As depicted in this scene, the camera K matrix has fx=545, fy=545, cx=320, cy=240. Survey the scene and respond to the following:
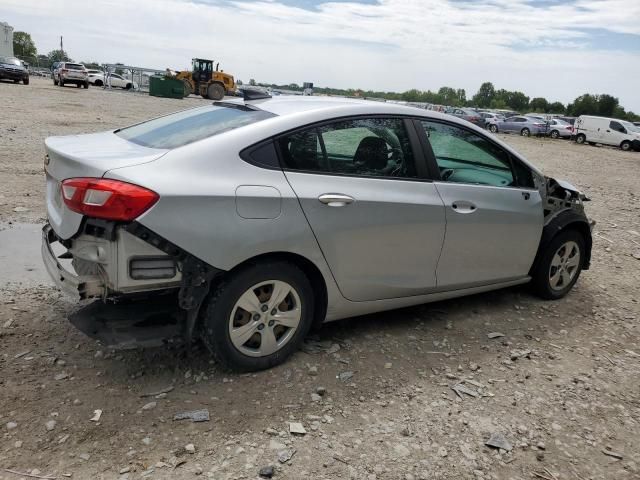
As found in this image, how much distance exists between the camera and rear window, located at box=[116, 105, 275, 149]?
3229mm

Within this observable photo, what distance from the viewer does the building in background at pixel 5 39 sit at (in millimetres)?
57438

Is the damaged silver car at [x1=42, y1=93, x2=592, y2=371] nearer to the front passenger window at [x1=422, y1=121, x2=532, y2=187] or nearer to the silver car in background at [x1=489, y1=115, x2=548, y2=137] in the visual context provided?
the front passenger window at [x1=422, y1=121, x2=532, y2=187]

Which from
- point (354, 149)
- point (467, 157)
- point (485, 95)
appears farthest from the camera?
point (485, 95)

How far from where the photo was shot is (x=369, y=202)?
3.40 metres

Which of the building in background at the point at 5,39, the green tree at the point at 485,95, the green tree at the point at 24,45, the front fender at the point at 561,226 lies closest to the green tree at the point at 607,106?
the green tree at the point at 485,95

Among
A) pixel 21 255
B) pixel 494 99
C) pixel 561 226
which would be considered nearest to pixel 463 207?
pixel 561 226

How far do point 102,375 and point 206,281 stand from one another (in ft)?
2.92

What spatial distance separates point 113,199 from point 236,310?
0.90 metres

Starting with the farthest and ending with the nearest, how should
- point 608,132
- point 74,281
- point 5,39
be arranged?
point 5,39 < point 608,132 < point 74,281

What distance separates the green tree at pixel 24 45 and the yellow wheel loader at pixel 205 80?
249ft

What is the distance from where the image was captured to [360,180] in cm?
345

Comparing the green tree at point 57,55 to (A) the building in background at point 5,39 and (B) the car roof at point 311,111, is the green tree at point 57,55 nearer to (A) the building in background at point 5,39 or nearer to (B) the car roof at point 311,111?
(A) the building in background at point 5,39

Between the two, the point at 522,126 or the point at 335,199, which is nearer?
the point at 335,199

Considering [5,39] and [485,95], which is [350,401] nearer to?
[5,39]
